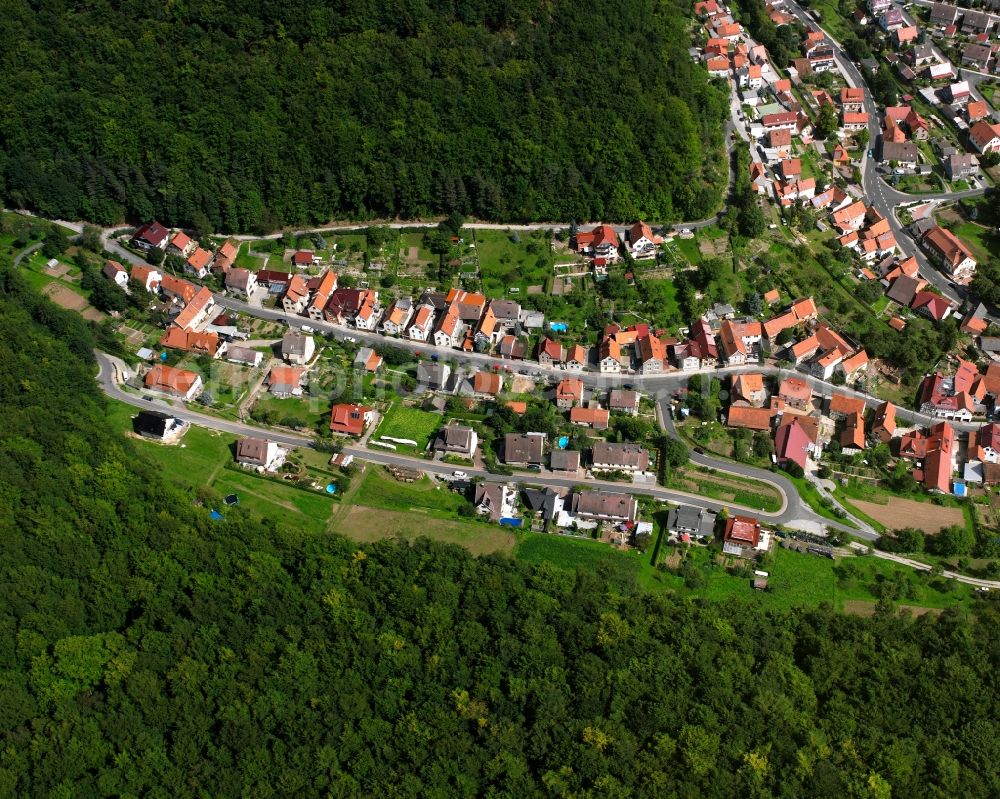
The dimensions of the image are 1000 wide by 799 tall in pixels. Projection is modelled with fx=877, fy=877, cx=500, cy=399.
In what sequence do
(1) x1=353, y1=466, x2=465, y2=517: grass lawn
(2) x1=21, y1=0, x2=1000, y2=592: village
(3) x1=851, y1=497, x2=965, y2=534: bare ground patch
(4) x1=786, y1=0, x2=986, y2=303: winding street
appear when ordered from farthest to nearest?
(4) x1=786, y1=0, x2=986, y2=303: winding street
(2) x1=21, y1=0, x2=1000, y2=592: village
(1) x1=353, y1=466, x2=465, y2=517: grass lawn
(3) x1=851, y1=497, x2=965, y2=534: bare ground patch

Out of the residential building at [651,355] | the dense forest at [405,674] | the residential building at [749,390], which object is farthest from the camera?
the residential building at [651,355]

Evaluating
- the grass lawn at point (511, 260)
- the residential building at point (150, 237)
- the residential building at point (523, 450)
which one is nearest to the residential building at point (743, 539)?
the residential building at point (523, 450)

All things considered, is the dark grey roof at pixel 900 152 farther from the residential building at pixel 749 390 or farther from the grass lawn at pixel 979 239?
the residential building at pixel 749 390

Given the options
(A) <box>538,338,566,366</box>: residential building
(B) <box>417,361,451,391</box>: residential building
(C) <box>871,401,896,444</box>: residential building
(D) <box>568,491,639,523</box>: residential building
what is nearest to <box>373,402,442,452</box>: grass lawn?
(B) <box>417,361,451,391</box>: residential building

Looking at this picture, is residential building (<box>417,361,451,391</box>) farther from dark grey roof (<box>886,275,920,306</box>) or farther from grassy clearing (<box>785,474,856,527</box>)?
dark grey roof (<box>886,275,920,306</box>)

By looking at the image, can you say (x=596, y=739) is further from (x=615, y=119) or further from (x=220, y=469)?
(x=615, y=119)

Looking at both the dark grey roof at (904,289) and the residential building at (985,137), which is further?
the residential building at (985,137)

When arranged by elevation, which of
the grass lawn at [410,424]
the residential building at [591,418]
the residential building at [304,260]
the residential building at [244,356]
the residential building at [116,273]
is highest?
the residential building at [304,260]

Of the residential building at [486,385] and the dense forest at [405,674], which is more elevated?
the residential building at [486,385]

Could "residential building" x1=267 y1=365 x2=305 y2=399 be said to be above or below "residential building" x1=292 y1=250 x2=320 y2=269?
below
